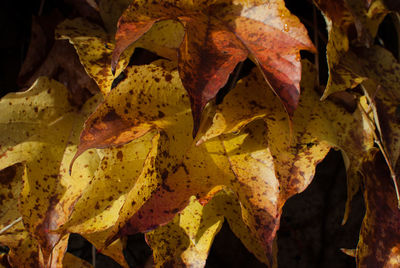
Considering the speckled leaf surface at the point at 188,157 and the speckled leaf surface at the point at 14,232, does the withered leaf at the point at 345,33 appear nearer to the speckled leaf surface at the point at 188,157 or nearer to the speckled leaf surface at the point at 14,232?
the speckled leaf surface at the point at 188,157

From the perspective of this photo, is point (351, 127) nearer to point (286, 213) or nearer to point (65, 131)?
point (286, 213)

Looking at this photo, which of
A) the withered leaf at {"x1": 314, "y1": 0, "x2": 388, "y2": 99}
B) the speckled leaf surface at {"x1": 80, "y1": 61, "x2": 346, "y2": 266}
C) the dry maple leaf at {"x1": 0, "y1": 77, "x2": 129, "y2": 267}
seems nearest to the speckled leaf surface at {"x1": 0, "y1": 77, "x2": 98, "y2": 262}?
the dry maple leaf at {"x1": 0, "y1": 77, "x2": 129, "y2": 267}

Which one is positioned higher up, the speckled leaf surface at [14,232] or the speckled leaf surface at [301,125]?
the speckled leaf surface at [301,125]

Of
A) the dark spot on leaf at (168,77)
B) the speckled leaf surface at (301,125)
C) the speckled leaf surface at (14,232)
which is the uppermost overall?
the dark spot on leaf at (168,77)

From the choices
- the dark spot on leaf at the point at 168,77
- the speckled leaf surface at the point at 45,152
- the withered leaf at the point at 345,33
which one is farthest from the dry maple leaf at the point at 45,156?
the withered leaf at the point at 345,33

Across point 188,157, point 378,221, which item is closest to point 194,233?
point 188,157

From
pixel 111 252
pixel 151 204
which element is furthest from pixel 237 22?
pixel 111 252

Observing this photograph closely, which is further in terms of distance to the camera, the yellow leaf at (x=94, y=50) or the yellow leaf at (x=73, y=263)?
the yellow leaf at (x=73, y=263)

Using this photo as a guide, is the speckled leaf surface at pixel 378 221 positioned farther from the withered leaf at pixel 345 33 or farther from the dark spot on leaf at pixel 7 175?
the dark spot on leaf at pixel 7 175
